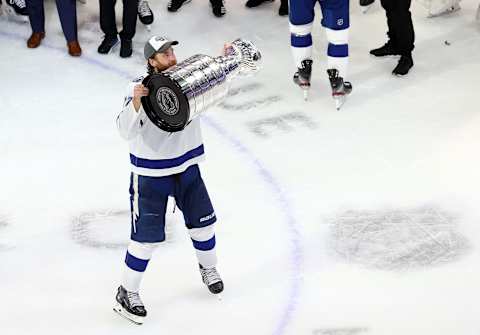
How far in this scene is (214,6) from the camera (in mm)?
6945

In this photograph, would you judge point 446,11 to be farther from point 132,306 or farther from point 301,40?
point 132,306

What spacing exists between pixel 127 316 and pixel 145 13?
10.0ft

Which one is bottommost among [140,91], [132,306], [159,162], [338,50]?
[132,306]

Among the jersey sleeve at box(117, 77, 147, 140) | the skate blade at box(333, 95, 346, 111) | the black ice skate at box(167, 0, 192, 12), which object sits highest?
the jersey sleeve at box(117, 77, 147, 140)

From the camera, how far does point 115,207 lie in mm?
5031

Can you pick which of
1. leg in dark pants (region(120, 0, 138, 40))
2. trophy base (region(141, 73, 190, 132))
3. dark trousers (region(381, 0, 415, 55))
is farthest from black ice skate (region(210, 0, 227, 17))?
trophy base (region(141, 73, 190, 132))

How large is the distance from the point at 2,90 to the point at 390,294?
2.96 meters

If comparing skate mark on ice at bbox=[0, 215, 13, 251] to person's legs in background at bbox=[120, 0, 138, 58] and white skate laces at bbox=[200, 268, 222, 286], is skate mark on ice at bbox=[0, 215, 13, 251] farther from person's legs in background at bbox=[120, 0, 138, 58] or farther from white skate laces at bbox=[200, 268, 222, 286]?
person's legs in background at bbox=[120, 0, 138, 58]

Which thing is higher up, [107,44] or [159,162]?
[159,162]

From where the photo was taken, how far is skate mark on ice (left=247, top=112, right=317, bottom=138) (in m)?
5.67

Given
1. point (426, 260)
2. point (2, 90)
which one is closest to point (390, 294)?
point (426, 260)

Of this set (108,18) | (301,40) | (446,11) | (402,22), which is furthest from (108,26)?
(446,11)

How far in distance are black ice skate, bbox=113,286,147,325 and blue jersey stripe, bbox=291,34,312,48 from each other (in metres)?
2.18

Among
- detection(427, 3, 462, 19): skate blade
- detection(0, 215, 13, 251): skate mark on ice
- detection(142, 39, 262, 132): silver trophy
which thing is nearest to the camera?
detection(142, 39, 262, 132): silver trophy
